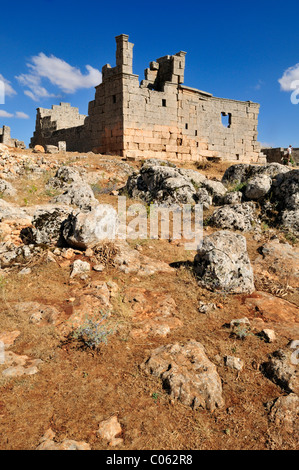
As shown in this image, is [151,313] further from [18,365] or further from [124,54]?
[124,54]

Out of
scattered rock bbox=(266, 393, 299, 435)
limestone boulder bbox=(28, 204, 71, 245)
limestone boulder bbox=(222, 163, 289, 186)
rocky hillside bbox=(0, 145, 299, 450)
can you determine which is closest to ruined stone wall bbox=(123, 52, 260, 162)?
limestone boulder bbox=(222, 163, 289, 186)

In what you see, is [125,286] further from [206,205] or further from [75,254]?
[206,205]

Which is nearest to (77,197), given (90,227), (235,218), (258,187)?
(90,227)

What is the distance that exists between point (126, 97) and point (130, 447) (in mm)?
15684

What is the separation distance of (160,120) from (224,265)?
1347 centimetres

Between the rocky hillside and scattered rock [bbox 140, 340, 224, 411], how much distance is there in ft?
0.04

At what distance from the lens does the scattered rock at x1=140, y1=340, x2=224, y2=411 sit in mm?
3000

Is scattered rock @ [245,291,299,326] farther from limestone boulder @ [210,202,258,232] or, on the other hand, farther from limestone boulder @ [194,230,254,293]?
limestone boulder @ [210,202,258,232]

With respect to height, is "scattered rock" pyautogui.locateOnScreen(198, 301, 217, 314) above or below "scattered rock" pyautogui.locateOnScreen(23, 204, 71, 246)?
below

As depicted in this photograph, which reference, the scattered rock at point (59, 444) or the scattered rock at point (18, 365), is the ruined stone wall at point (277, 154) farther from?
the scattered rock at point (59, 444)

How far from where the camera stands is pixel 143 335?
3.94 meters
